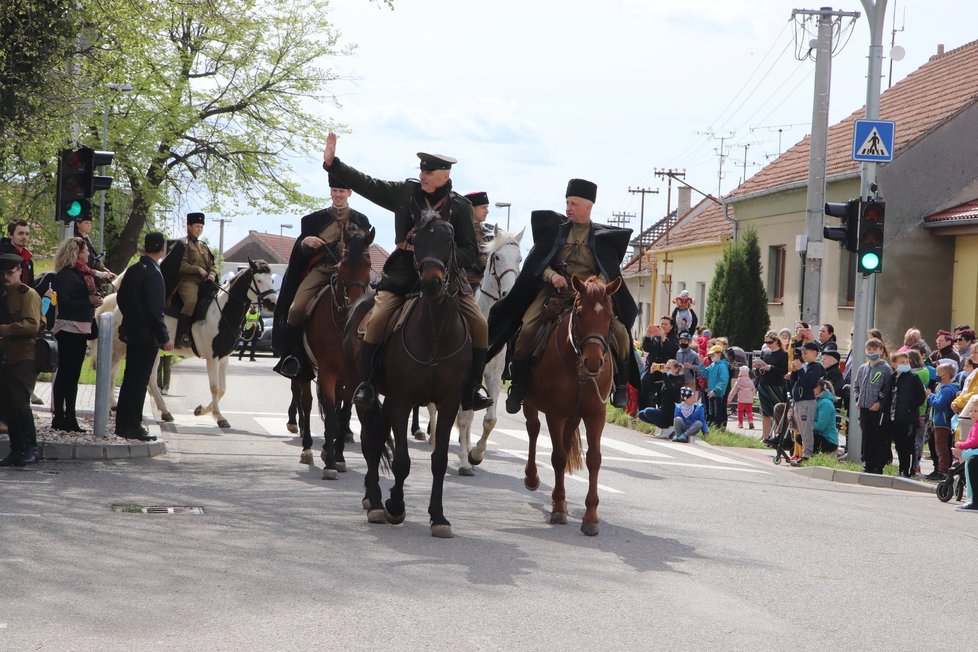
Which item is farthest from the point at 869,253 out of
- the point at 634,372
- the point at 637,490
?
the point at 634,372

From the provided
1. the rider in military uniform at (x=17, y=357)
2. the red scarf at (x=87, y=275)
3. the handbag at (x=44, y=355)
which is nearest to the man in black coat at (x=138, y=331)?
the red scarf at (x=87, y=275)

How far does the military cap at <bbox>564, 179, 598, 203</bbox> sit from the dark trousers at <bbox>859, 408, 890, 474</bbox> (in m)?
7.81

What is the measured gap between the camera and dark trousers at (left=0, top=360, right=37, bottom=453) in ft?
39.1

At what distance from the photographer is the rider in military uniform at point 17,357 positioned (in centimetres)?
1195

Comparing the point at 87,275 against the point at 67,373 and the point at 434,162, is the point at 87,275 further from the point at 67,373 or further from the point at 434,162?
the point at 434,162

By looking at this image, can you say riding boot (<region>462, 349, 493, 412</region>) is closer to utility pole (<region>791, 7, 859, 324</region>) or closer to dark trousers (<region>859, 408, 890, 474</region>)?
dark trousers (<region>859, 408, 890, 474</region>)

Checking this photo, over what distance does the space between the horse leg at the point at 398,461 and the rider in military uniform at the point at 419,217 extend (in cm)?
29

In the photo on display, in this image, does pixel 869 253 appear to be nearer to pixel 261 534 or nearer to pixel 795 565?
pixel 795 565

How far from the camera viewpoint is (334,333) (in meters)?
12.2

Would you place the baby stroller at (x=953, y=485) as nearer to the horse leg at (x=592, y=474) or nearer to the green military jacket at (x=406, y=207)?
the horse leg at (x=592, y=474)

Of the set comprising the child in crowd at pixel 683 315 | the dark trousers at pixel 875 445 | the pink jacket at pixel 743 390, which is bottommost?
the dark trousers at pixel 875 445

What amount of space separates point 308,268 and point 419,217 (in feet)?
12.5

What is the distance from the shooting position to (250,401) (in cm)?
2258

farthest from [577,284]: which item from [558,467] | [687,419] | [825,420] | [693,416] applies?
[693,416]
